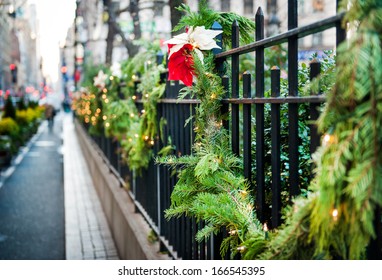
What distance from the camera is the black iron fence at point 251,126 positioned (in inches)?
74.4

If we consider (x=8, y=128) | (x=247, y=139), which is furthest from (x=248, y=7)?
(x=247, y=139)

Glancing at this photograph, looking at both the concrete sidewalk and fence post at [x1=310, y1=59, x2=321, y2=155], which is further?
the concrete sidewalk

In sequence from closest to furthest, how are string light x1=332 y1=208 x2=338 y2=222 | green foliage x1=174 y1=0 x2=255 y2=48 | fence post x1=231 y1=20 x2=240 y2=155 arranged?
string light x1=332 y1=208 x2=338 y2=222 → fence post x1=231 y1=20 x2=240 y2=155 → green foliage x1=174 y1=0 x2=255 y2=48

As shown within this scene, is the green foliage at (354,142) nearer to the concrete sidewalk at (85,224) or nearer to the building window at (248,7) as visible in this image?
the concrete sidewalk at (85,224)

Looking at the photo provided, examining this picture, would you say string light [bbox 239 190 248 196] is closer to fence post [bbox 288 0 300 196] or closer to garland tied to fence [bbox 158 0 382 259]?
fence post [bbox 288 0 300 196]

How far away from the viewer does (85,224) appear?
24.8 feet

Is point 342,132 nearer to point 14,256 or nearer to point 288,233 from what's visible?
point 288,233

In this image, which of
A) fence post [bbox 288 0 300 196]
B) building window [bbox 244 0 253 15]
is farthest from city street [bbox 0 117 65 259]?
building window [bbox 244 0 253 15]

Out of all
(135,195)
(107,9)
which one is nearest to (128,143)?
(135,195)

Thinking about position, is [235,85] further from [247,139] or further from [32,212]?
[32,212]

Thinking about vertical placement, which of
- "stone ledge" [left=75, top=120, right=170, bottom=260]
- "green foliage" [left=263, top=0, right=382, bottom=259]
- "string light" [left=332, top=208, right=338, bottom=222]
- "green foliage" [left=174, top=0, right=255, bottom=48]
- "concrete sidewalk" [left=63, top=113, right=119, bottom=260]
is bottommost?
"concrete sidewalk" [left=63, top=113, right=119, bottom=260]

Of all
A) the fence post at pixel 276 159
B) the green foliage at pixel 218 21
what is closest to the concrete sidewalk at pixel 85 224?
the green foliage at pixel 218 21

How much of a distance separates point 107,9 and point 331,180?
1083 cm

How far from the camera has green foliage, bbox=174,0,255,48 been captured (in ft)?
9.04
